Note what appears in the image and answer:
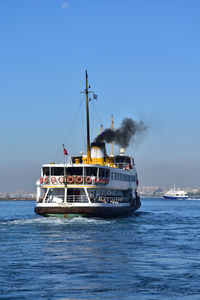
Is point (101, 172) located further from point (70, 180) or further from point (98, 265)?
point (98, 265)

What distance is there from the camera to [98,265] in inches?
949

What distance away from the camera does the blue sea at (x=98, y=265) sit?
18.5 meters

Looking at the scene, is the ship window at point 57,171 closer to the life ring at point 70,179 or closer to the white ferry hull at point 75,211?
the life ring at point 70,179

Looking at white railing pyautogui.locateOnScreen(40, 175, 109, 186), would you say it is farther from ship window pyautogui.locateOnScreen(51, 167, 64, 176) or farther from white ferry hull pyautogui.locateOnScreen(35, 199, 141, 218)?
white ferry hull pyautogui.locateOnScreen(35, 199, 141, 218)

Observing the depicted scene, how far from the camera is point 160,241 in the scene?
35.0m

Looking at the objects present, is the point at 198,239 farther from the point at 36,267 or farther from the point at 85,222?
the point at 36,267

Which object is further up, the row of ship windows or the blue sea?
→ the row of ship windows

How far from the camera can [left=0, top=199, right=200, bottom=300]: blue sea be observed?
60.6 feet

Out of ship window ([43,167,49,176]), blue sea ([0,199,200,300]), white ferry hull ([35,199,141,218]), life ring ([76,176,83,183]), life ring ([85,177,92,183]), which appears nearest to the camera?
blue sea ([0,199,200,300])

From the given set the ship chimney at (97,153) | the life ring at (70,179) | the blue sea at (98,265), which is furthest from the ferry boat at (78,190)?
the blue sea at (98,265)

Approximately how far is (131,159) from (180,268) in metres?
52.1

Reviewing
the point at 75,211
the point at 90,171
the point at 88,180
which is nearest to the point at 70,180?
the point at 88,180

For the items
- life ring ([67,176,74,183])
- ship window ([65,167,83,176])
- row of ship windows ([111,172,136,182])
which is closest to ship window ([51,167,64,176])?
ship window ([65,167,83,176])

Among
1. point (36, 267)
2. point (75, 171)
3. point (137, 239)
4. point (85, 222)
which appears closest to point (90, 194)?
point (75, 171)
